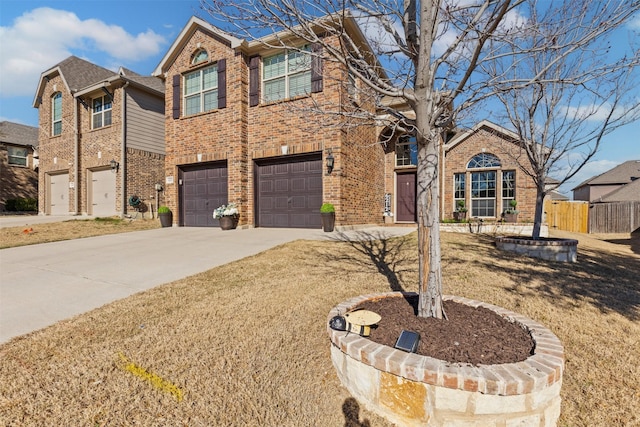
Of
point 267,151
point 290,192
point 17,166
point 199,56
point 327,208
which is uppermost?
point 199,56

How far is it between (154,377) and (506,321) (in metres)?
2.86

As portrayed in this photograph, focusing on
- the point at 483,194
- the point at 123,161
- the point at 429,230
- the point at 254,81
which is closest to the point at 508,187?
the point at 483,194

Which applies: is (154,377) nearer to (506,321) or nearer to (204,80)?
(506,321)

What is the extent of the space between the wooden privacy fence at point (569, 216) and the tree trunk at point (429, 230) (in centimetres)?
1613

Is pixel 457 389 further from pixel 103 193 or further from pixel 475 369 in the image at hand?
pixel 103 193

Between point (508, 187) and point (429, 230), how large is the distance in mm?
11587

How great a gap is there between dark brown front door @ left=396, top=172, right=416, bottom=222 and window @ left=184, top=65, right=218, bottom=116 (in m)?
7.89

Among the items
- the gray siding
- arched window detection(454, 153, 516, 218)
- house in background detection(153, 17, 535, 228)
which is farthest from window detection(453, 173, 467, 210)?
the gray siding

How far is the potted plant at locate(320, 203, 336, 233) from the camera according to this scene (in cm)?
833

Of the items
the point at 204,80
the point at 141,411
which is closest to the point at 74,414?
the point at 141,411

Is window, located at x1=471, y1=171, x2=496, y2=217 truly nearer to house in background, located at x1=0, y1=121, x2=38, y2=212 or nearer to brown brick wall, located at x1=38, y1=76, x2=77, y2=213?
brown brick wall, located at x1=38, y1=76, x2=77, y2=213

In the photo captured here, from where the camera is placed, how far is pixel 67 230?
9.52 metres

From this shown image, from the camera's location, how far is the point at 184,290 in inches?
156

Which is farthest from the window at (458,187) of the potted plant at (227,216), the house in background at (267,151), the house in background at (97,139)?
the house in background at (97,139)
